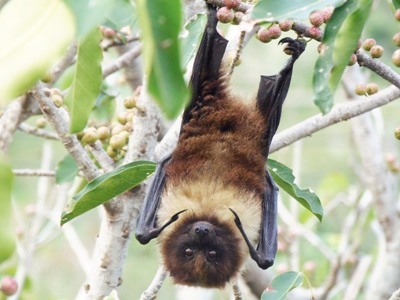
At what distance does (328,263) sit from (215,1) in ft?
11.6

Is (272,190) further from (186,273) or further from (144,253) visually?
(144,253)

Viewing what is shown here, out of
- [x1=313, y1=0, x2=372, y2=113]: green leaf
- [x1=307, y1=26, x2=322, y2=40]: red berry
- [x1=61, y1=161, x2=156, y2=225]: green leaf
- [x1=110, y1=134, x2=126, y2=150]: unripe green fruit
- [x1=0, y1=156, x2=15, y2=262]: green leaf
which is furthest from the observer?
[x1=110, y1=134, x2=126, y2=150]: unripe green fruit

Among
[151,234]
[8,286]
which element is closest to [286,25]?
[151,234]

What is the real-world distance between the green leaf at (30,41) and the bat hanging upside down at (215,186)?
6.74ft

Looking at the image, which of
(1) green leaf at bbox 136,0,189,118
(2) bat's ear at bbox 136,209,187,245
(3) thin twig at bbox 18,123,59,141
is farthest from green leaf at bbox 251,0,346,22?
(3) thin twig at bbox 18,123,59,141

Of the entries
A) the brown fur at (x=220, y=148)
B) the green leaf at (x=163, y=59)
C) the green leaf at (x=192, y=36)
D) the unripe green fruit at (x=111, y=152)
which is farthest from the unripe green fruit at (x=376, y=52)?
the green leaf at (x=163, y=59)

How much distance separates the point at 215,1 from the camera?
2.89 m

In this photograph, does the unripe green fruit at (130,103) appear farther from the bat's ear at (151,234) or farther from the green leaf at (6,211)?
the green leaf at (6,211)

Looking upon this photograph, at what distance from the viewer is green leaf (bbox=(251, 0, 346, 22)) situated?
2.05 meters

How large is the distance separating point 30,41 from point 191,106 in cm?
218

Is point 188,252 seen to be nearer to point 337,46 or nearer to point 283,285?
point 283,285

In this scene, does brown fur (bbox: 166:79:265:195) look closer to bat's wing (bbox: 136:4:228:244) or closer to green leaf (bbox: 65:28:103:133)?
bat's wing (bbox: 136:4:228:244)

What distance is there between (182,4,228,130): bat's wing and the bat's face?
1.56 ft

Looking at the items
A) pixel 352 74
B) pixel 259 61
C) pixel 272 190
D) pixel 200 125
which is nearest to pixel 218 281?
pixel 272 190
